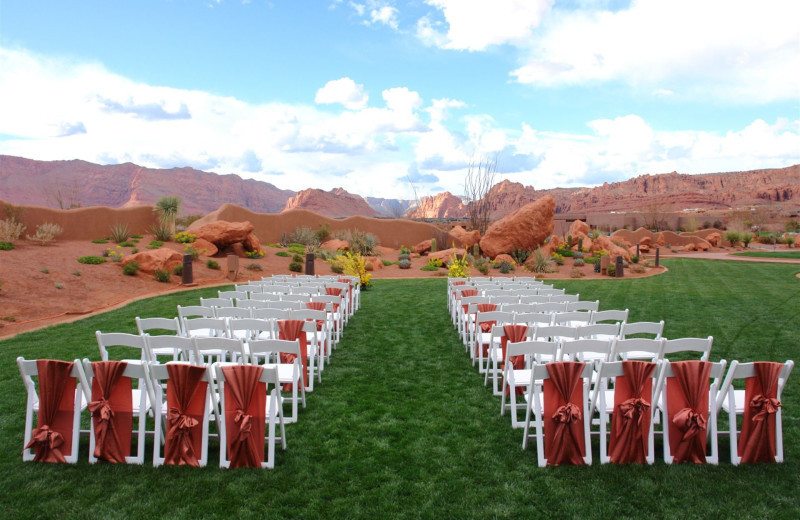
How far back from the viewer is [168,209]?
22.6m

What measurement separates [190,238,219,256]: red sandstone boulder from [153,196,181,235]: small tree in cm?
232

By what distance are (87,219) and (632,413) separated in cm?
2355

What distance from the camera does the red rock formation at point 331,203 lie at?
335 ft

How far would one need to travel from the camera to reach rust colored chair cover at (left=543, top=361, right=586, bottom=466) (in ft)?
13.0

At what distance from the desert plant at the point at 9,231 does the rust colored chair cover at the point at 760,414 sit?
67.9 ft

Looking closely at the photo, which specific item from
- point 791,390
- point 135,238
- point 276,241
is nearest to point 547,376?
point 791,390

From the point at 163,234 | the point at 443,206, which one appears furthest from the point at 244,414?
the point at 443,206

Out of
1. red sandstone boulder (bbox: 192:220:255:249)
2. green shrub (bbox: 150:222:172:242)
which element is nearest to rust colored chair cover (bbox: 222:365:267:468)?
red sandstone boulder (bbox: 192:220:255:249)

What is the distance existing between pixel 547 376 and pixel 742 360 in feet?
16.4

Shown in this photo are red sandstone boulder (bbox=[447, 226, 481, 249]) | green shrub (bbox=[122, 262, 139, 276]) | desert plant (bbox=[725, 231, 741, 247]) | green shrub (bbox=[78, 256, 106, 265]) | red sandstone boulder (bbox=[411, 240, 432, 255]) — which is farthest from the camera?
desert plant (bbox=[725, 231, 741, 247])

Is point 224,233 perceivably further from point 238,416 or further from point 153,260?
point 238,416

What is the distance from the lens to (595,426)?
4879 mm

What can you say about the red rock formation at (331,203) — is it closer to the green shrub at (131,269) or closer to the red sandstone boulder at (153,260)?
the red sandstone boulder at (153,260)

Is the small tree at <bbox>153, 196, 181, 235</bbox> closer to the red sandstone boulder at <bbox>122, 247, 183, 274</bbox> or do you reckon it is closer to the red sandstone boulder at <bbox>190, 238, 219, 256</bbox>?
the red sandstone boulder at <bbox>190, 238, 219, 256</bbox>
